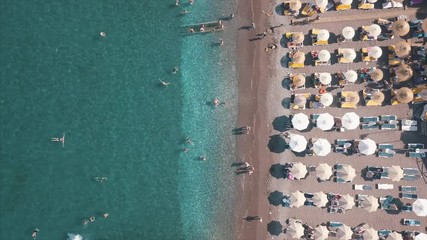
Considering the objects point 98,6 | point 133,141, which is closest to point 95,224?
point 133,141

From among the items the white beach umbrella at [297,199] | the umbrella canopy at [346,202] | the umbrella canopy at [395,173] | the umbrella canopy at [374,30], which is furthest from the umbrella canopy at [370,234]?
the umbrella canopy at [374,30]

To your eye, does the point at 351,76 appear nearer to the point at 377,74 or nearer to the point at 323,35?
the point at 377,74

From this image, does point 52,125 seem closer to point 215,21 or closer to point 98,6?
point 98,6

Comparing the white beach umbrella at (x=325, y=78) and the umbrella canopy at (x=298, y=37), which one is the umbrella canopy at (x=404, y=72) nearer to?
the white beach umbrella at (x=325, y=78)

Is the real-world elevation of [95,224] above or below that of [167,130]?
below

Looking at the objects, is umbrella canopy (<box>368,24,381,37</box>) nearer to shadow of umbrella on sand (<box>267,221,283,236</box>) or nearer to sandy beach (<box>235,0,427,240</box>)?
sandy beach (<box>235,0,427,240</box>)

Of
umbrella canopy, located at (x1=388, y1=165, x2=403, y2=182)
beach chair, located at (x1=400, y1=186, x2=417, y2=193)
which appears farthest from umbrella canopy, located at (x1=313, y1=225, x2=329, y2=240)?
beach chair, located at (x1=400, y1=186, x2=417, y2=193)

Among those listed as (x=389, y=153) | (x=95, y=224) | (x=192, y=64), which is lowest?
(x=95, y=224)
